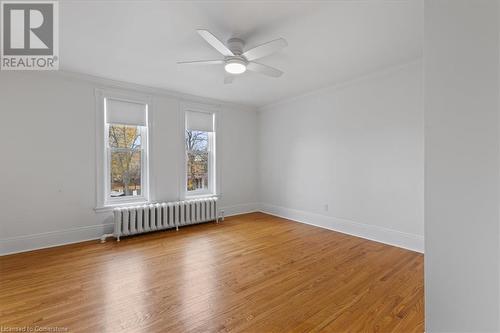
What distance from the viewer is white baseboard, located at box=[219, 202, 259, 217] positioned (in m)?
5.36

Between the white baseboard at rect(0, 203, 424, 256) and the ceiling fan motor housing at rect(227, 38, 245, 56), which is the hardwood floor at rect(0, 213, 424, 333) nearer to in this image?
the white baseboard at rect(0, 203, 424, 256)

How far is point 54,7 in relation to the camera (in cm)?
206

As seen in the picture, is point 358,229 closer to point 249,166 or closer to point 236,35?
point 249,166

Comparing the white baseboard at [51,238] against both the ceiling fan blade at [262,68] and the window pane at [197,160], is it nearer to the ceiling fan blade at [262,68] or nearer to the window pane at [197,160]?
the window pane at [197,160]

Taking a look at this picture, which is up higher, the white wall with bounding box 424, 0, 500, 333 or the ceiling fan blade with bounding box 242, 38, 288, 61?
Result: the ceiling fan blade with bounding box 242, 38, 288, 61

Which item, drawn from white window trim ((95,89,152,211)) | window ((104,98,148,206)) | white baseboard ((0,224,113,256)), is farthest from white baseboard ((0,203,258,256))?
window ((104,98,148,206))

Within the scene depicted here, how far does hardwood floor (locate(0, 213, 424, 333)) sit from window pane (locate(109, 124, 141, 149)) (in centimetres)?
169

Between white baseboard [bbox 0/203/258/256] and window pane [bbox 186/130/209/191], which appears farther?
window pane [bbox 186/130/209/191]

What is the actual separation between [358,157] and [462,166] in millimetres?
3010

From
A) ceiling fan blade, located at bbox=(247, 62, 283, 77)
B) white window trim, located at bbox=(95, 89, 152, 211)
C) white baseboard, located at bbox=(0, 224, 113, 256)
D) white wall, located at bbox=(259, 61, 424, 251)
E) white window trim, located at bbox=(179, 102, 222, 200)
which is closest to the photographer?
ceiling fan blade, located at bbox=(247, 62, 283, 77)

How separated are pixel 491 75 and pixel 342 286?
6.96ft

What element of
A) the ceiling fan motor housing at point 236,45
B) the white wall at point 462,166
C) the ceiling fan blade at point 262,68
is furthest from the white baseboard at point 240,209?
the white wall at point 462,166

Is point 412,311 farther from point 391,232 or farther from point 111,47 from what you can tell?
point 111,47

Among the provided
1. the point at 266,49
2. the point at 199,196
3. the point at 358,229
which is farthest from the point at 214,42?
the point at 358,229
